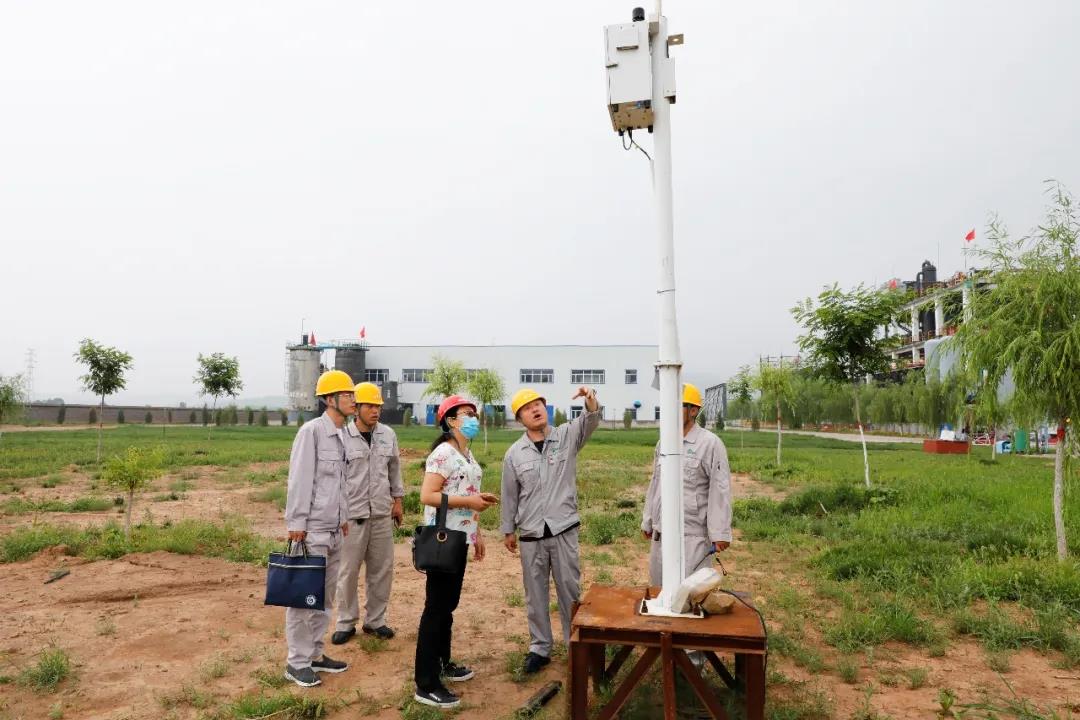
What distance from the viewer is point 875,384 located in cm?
4747

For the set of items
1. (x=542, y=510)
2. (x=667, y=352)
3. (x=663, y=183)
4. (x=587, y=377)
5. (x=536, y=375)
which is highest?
(x=536, y=375)

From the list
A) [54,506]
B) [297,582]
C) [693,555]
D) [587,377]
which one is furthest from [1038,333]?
[587,377]

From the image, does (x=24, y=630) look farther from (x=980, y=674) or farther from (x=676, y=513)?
(x=980, y=674)

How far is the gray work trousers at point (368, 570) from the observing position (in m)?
5.21

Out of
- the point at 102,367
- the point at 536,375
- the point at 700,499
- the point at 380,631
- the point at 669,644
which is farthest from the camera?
the point at 536,375

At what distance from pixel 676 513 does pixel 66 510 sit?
11148 millimetres

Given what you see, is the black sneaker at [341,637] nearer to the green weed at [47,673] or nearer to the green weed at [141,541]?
the green weed at [47,673]

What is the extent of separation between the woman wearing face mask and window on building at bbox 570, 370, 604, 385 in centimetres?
4896

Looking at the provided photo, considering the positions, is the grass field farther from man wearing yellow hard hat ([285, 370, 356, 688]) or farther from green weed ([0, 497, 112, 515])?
man wearing yellow hard hat ([285, 370, 356, 688])

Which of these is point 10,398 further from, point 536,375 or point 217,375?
point 536,375

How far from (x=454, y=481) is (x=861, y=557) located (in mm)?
4901

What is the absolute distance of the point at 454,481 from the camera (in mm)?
4113

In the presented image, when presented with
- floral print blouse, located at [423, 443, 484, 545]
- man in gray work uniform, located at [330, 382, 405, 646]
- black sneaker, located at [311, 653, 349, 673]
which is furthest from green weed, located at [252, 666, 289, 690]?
floral print blouse, located at [423, 443, 484, 545]

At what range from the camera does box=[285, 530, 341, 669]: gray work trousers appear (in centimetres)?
437
